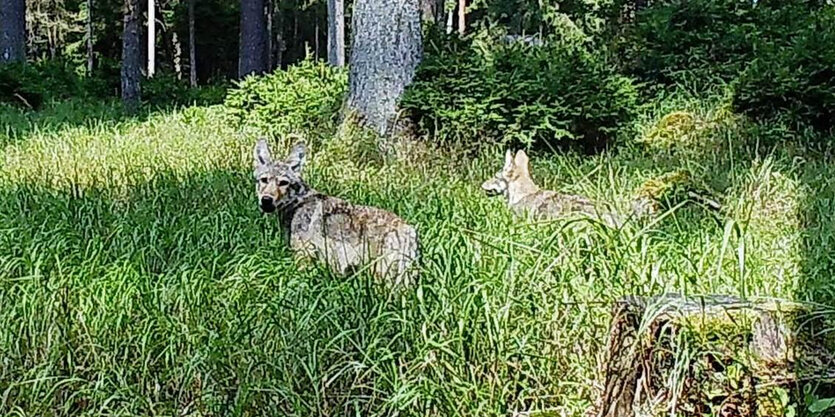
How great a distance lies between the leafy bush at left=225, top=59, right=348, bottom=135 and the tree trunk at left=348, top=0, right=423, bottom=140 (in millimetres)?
569

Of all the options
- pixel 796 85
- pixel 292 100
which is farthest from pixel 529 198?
pixel 292 100

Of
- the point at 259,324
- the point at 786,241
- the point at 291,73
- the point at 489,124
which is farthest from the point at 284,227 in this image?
the point at 291,73

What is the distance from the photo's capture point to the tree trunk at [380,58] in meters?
8.09

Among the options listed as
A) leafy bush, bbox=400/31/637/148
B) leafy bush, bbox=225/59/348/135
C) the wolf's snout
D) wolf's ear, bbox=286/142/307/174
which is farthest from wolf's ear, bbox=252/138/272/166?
leafy bush, bbox=225/59/348/135

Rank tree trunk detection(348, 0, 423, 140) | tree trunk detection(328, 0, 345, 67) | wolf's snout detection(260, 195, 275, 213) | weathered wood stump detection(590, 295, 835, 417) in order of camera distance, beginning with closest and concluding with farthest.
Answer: weathered wood stump detection(590, 295, 835, 417) < wolf's snout detection(260, 195, 275, 213) < tree trunk detection(348, 0, 423, 140) < tree trunk detection(328, 0, 345, 67)

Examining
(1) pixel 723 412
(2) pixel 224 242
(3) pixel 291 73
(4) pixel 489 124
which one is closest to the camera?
(1) pixel 723 412

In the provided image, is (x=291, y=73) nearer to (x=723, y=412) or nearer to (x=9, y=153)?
(x=9, y=153)

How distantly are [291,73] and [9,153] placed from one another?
11.7 feet

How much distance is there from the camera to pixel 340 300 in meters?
3.15

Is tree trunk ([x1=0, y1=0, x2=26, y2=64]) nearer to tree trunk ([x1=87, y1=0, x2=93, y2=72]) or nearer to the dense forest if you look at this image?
the dense forest

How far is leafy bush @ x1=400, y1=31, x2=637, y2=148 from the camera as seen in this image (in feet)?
25.5

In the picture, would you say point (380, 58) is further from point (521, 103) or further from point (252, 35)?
point (252, 35)

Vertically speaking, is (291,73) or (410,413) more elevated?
(291,73)

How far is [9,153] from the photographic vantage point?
715 cm
